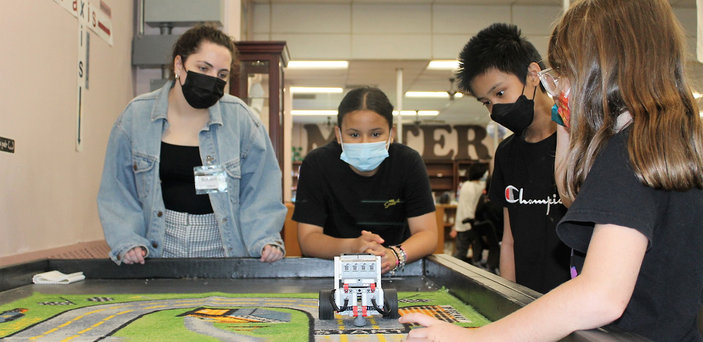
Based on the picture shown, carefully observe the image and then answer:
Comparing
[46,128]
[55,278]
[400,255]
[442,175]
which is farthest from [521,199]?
[442,175]

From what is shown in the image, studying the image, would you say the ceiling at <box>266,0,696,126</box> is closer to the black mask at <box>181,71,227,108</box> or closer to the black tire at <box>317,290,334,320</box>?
the black mask at <box>181,71,227,108</box>

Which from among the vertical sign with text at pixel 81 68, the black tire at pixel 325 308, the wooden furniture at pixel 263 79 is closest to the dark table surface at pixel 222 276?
the black tire at pixel 325 308

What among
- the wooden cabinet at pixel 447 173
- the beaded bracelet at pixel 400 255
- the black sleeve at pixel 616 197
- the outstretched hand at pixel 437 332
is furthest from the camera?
the wooden cabinet at pixel 447 173

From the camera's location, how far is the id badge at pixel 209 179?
6.48ft

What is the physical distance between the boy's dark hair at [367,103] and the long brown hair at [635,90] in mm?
1106

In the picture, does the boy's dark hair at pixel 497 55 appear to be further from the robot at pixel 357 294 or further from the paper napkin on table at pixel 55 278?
the paper napkin on table at pixel 55 278

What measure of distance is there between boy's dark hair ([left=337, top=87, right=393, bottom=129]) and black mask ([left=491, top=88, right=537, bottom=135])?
0.47 m

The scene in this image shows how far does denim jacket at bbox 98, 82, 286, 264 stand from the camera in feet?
6.43

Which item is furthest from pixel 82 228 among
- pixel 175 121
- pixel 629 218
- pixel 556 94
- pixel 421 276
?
pixel 629 218

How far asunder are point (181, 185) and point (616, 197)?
1.58 metres

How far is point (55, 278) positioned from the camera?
1746 mm

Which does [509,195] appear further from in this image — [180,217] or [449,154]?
[449,154]

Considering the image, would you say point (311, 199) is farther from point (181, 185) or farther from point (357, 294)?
point (357, 294)

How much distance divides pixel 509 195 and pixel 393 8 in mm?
5869
